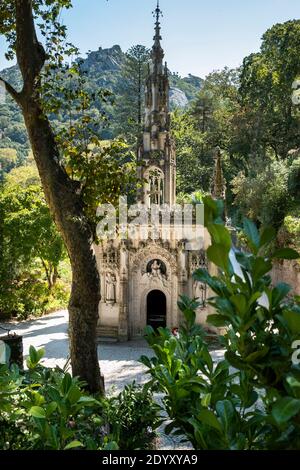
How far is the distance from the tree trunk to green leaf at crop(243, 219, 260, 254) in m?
4.73

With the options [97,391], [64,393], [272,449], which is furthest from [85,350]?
[272,449]

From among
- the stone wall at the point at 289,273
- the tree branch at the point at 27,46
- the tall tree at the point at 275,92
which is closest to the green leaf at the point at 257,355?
the tree branch at the point at 27,46

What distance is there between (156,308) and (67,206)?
40.1 feet

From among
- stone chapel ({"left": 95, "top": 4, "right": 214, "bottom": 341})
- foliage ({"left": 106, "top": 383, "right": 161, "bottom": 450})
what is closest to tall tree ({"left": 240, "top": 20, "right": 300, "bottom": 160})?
stone chapel ({"left": 95, "top": 4, "right": 214, "bottom": 341})

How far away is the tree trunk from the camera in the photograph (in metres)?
6.86

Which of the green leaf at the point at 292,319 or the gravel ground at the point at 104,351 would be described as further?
the gravel ground at the point at 104,351

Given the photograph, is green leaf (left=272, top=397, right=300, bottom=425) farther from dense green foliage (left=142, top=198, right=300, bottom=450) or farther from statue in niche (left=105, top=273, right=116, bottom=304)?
statue in niche (left=105, top=273, right=116, bottom=304)

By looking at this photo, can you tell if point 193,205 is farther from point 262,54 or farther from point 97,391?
point 262,54

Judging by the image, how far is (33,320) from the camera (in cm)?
2181

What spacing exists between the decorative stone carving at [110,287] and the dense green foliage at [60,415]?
33.8ft

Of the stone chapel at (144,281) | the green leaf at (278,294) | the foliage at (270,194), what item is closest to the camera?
the green leaf at (278,294)

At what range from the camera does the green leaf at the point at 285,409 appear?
77.7 inches

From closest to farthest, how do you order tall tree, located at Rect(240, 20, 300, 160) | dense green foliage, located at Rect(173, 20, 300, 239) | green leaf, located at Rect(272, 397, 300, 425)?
1. green leaf, located at Rect(272, 397, 300, 425)
2. dense green foliage, located at Rect(173, 20, 300, 239)
3. tall tree, located at Rect(240, 20, 300, 160)

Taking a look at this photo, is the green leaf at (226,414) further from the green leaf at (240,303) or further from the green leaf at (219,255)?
the green leaf at (219,255)
